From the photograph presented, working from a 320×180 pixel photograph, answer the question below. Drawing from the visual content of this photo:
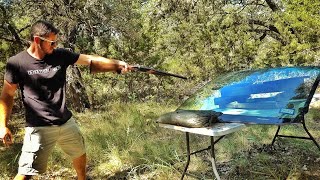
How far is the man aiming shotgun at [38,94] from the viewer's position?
8.19ft

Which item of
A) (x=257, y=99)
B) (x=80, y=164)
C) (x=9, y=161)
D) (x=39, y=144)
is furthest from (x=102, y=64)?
(x=9, y=161)

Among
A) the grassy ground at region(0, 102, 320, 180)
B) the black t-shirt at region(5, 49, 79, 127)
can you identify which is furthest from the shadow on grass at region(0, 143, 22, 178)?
the black t-shirt at region(5, 49, 79, 127)

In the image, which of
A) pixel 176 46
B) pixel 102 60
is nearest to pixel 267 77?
pixel 102 60

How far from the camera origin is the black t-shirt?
8.20ft

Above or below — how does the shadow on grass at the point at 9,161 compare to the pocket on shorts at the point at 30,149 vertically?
below

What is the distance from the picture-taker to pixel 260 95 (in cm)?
314

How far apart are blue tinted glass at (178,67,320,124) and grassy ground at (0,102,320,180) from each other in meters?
0.63

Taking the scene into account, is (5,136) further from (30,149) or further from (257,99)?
(257,99)

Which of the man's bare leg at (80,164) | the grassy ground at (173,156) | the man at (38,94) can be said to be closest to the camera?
the man at (38,94)

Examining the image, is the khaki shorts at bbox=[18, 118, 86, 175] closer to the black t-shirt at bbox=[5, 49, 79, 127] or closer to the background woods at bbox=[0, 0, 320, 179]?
the black t-shirt at bbox=[5, 49, 79, 127]

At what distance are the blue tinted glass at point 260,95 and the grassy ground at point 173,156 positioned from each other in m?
0.63

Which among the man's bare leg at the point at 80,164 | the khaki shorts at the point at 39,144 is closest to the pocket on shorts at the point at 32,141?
the khaki shorts at the point at 39,144

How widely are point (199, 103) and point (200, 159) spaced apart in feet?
2.26

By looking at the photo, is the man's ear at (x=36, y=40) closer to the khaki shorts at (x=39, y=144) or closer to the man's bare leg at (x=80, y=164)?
the khaki shorts at (x=39, y=144)
